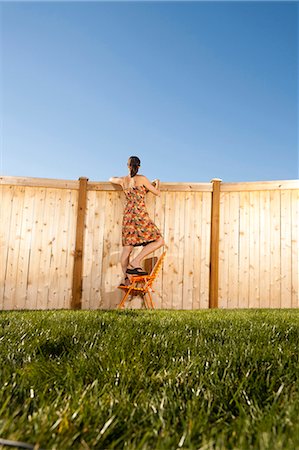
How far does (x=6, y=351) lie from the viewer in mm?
1913

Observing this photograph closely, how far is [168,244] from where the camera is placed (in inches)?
258

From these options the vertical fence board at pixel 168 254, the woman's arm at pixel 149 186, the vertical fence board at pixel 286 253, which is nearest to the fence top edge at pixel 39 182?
the woman's arm at pixel 149 186

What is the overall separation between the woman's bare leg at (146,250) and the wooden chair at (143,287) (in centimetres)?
15

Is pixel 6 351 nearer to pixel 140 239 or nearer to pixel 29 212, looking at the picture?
pixel 140 239

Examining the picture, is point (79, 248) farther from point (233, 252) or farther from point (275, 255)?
point (275, 255)

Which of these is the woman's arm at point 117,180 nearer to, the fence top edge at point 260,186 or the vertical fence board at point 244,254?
the fence top edge at point 260,186

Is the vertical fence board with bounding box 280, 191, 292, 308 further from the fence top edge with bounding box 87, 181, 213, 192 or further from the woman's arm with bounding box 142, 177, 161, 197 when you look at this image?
the woman's arm with bounding box 142, 177, 161, 197

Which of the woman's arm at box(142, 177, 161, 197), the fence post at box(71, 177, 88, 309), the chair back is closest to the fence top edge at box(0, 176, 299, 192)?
the fence post at box(71, 177, 88, 309)

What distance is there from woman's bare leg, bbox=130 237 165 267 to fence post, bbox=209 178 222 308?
0.83 meters

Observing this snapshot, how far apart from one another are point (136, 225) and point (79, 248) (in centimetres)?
102

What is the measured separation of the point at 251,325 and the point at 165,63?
4.82 metres

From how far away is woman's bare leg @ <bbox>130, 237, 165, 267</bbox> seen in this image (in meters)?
6.16

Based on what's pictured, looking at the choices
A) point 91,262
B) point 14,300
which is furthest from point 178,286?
point 14,300

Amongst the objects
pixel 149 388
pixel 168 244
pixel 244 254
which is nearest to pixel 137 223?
pixel 168 244
